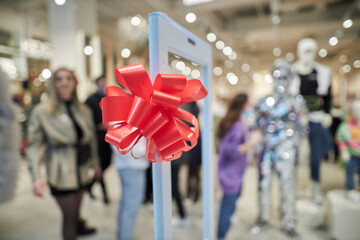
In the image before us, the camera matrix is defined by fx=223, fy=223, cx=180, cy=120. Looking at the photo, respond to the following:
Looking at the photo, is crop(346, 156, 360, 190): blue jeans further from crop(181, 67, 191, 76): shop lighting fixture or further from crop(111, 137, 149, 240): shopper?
crop(181, 67, 191, 76): shop lighting fixture

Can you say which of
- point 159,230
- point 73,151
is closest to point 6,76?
point 73,151

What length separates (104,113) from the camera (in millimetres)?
422

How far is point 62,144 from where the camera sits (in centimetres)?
141

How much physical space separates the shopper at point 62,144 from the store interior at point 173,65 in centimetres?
19

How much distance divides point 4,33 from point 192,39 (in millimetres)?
4807

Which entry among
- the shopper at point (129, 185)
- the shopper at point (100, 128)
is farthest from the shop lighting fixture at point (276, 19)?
the shopper at point (129, 185)

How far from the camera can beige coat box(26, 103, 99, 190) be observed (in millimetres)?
1354

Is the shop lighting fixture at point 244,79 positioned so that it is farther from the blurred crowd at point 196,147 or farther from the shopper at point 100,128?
the shopper at point 100,128

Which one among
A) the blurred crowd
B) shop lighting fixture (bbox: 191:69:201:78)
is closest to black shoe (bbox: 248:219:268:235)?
the blurred crowd

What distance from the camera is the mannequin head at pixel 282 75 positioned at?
1748 mm

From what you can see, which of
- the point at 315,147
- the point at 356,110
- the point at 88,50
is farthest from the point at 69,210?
the point at 88,50

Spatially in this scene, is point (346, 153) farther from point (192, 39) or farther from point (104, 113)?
point (104, 113)

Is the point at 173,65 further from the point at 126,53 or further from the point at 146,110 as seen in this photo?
the point at 126,53

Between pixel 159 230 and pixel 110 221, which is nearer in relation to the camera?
pixel 159 230
